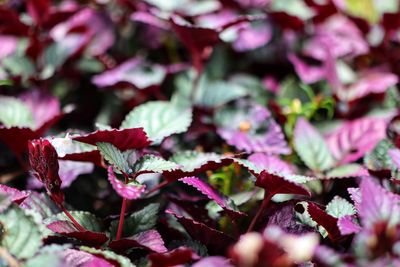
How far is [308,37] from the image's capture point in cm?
150

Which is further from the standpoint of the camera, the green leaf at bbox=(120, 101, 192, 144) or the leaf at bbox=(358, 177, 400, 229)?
the green leaf at bbox=(120, 101, 192, 144)

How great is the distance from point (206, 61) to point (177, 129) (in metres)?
0.48

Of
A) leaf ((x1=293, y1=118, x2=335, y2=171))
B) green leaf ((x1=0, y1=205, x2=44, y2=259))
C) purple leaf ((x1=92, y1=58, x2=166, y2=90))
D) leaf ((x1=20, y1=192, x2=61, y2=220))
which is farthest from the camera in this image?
purple leaf ((x1=92, y1=58, x2=166, y2=90))

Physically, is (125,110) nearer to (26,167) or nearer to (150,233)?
(26,167)

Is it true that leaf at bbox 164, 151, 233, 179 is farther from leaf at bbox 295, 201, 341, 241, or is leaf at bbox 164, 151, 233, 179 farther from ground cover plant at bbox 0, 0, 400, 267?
leaf at bbox 295, 201, 341, 241

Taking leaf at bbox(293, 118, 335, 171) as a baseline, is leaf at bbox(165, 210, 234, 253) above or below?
above

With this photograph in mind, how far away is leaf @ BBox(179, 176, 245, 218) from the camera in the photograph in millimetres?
842

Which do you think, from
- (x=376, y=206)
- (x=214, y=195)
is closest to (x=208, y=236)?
(x=214, y=195)

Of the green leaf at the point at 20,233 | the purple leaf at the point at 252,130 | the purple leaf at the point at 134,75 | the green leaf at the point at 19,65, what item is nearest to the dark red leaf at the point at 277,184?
the purple leaf at the point at 252,130

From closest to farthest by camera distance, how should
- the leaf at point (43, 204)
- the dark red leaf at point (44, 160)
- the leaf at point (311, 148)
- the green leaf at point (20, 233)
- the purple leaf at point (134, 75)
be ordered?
the green leaf at point (20, 233) → the dark red leaf at point (44, 160) → the leaf at point (43, 204) → the leaf at point (311, 148) → the purple leaf at point (134, 75)

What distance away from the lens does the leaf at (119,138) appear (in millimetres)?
815

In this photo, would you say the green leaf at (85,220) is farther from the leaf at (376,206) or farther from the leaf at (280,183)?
the leaf at (376,206)

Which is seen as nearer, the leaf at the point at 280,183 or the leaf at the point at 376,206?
the leaf at the point at 376,206

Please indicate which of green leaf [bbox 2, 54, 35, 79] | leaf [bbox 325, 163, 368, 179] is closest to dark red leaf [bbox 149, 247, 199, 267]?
leaf [bbox 325, 163, 368, 179]
